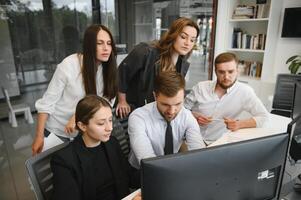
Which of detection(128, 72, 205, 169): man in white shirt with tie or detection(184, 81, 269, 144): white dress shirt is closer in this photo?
detection(128, 72, 205, 169): man in white shirt with tie

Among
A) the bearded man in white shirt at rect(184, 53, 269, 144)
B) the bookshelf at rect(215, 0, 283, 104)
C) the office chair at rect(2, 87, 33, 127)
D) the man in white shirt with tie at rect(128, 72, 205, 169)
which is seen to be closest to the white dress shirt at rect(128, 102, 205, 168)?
the man in white shirt with tie at rect(128, 72, 205, 169)

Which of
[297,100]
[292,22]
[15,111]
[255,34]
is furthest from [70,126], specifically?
[255,34]

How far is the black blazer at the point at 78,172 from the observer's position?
1.07 metres

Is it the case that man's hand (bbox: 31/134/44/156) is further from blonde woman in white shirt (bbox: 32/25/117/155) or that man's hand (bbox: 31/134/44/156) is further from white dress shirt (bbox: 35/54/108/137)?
white dress shirt (bbox: 35/54/108/137)

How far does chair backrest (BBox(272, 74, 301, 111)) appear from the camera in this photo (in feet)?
8.13

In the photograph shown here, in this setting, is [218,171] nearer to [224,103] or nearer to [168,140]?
[168,140]

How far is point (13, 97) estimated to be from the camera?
3.54 meters

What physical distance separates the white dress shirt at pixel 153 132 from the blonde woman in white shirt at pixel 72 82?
370mm

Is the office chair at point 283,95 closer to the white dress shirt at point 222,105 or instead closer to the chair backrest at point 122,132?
the white dress shirt at point 222,105

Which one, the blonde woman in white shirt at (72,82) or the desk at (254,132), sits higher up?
the blonde woman in white shirt at (72,82)

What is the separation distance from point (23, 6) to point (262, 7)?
3.31 m

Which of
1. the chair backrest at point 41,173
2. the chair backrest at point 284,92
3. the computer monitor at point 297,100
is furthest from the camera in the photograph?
the chair backrest at point 284,92

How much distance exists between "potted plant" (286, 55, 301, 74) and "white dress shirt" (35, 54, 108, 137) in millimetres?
2904

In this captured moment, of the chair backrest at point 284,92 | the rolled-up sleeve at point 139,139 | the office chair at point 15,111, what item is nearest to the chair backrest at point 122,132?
the rolled-up sleeve at point 139,139
